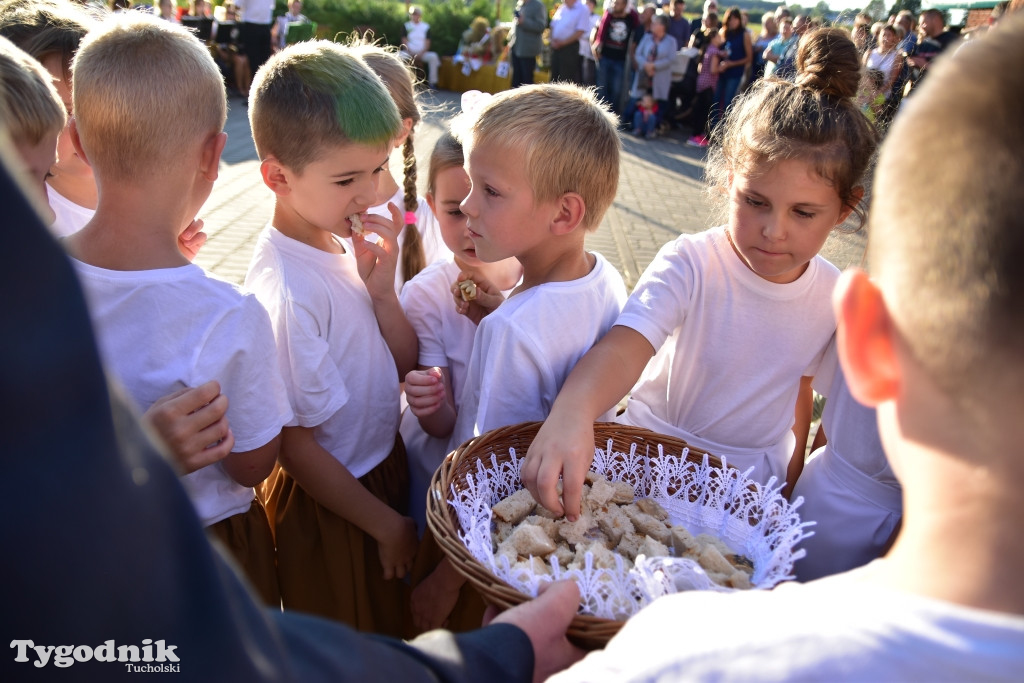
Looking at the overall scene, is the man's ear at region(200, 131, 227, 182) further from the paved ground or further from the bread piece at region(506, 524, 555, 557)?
the paved ground

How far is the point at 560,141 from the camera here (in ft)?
6.48

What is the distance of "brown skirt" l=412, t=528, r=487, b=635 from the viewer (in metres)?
2.04

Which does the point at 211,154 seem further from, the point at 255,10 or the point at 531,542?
the point at 255,10

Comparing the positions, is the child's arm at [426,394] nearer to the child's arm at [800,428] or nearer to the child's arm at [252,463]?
the child's arm at [252,463]

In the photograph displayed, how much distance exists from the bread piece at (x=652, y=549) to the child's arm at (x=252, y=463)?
0.96 metres

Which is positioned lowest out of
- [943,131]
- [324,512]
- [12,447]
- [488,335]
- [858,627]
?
[324,512]

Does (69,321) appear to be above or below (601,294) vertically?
above

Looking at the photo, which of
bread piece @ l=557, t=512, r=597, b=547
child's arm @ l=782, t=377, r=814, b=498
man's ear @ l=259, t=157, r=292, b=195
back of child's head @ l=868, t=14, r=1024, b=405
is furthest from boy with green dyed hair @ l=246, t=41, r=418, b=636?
back of child's head @ l=868, t=14, r=1024, b=405

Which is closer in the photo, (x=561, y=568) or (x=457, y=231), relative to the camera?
(x=561, y=568)

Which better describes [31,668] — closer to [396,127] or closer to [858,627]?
[858,627]

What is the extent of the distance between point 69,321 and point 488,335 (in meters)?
1.45

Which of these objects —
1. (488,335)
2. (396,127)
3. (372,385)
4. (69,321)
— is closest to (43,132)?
(396,127)

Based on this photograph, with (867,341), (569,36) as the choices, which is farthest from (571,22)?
(867,341)

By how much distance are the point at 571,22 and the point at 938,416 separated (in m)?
14.8
